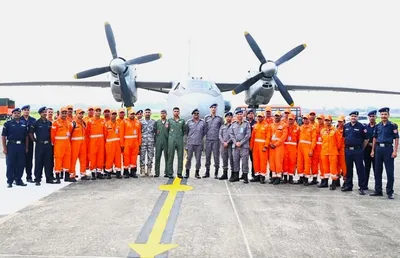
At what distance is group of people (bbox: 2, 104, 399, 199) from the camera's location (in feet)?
26.1

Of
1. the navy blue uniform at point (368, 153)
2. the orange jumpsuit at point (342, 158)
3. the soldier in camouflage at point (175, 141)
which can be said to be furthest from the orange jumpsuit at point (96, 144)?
the navy blue uniform at point (368, 153)

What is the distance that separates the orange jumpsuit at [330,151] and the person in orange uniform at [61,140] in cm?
632

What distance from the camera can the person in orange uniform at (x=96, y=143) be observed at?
356 inches

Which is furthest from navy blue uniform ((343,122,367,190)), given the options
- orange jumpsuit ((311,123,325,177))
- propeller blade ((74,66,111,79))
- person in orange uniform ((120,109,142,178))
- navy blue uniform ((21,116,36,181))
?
propeller blade ((74,66,111,79))

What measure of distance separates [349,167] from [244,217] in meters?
3.81

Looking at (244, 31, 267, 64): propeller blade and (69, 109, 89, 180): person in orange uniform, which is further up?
(244, 31, 267, 64): propeller blade

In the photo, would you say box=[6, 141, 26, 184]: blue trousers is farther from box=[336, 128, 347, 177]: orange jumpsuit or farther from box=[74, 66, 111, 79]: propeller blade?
box=[74, 66, 111, 79]: propeller blade

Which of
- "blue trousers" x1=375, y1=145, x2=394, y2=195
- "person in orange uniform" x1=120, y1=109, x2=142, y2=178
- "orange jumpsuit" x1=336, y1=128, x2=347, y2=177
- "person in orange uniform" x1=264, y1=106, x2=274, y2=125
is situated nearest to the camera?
"blue trousers" x1=375, y1=145, x2=394, y2=195

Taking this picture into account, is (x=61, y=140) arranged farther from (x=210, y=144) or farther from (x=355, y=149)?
(x=355, y=149)

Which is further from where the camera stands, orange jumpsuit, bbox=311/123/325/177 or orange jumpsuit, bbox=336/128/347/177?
orange jumpsuit, bbox=311/123/325/177

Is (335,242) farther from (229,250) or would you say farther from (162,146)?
(162,146)

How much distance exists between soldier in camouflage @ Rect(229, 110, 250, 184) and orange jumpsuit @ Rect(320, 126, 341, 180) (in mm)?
1900

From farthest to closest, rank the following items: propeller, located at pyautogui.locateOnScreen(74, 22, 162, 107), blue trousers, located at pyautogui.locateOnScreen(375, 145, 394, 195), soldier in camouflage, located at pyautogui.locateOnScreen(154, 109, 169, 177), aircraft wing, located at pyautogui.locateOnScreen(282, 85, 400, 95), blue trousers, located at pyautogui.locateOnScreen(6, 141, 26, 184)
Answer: aircraft wing, located at pyautogui.locateOnScreen(282, 85, 400, 95) < propeller, located at pyautogui.locateOnScreen(74, 22, 162, 107) < soldier in camouflage, located at pyautogui.locateOnScreen(154, 109, 169, 177) < blue trousers, located at pyautogui.locateOnScreen(6, 141, 26, 184) < blue trousers, located at pyautogui.locateOnScreen(375, 145, 394, 195)

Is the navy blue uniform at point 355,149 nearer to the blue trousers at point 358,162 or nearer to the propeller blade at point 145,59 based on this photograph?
the blue trousers at point 358,162
